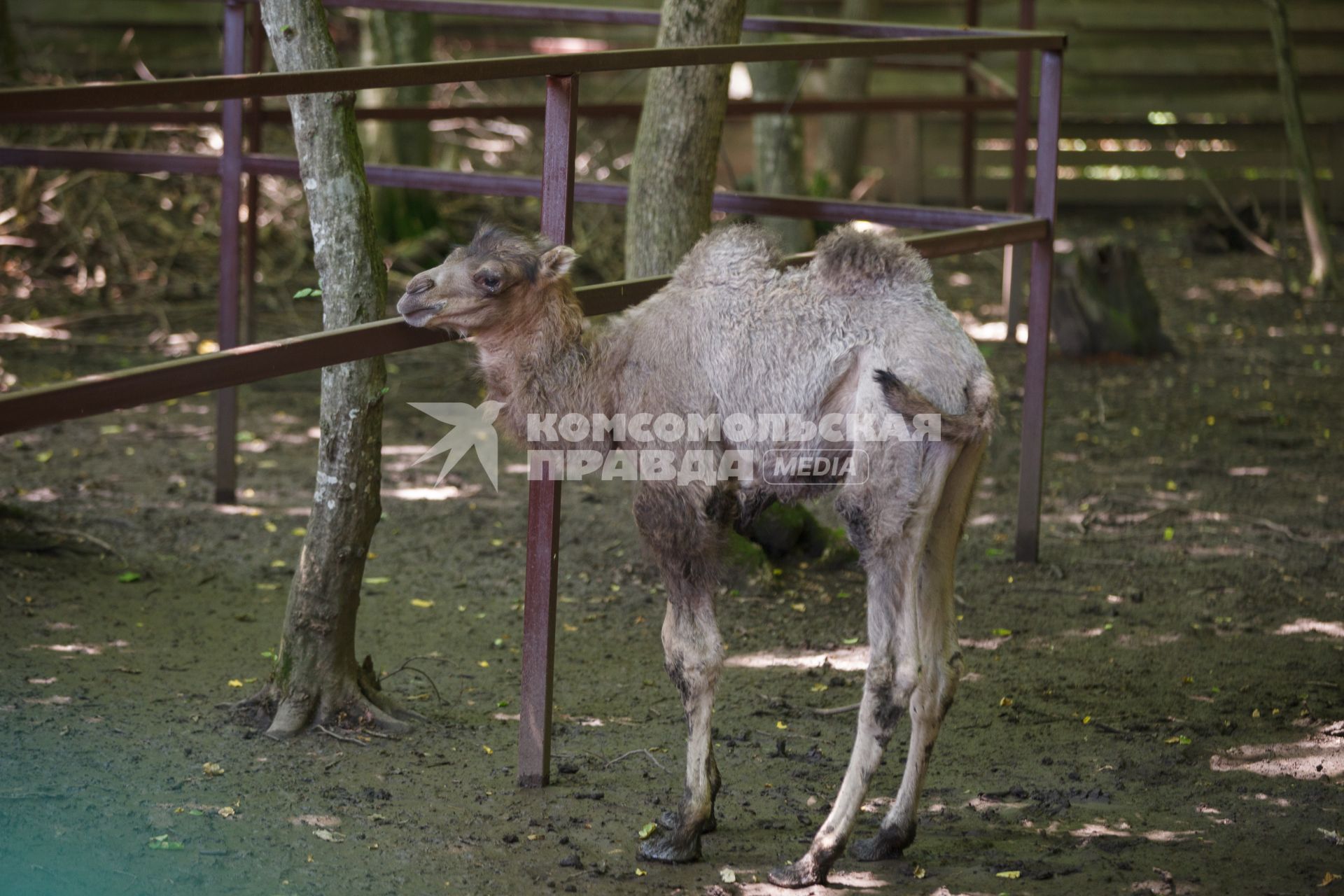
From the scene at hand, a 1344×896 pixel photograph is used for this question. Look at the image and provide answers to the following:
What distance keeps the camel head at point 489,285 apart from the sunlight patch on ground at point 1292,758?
7.81 ft

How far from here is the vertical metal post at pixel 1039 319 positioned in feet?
18.6

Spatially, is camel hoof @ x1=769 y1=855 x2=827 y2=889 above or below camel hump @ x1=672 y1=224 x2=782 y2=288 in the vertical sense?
below

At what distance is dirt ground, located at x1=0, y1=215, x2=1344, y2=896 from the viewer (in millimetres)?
3439

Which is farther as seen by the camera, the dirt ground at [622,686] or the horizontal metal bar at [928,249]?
the horizontal metal bar at [928,249]

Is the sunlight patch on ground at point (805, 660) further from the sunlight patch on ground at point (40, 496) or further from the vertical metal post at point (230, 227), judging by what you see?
the sunlight patch on ground at point (40, 496)

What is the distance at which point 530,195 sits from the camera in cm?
567

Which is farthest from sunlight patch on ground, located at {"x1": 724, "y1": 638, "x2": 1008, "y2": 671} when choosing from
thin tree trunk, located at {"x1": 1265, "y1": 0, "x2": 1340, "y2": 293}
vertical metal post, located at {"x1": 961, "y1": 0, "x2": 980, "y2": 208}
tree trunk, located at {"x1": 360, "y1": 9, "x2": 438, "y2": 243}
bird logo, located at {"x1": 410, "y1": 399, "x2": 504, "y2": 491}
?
vertical metal post, located at {"x1": 961, "y1": 0, "x2": 980, "y2": 208}

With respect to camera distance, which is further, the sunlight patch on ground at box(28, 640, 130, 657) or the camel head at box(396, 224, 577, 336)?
the sunlight patch on ground at box(28, 640, 130, 657)

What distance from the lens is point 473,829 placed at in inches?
140

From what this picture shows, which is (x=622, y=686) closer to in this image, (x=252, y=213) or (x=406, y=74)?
(x=406, y=74)

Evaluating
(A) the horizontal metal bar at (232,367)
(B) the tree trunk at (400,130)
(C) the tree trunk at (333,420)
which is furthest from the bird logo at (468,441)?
(B) the tree trunk at (400,130)

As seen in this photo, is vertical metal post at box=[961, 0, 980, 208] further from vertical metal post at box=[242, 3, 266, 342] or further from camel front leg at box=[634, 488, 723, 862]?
camel front leg at box=[634, 488, 723, 862]

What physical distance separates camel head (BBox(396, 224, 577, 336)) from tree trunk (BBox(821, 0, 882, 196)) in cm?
745

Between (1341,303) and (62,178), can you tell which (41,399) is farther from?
(1341,303)
